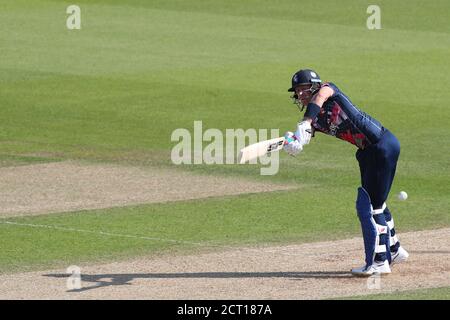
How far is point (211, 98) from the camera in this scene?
26812mm

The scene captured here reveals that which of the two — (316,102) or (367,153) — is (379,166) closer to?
(367,153)

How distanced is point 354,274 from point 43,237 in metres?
4.13

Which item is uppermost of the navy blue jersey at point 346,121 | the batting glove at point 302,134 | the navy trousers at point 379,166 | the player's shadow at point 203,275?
the navy blue jersey at point 346,121

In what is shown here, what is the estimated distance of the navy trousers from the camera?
14219 millimetres

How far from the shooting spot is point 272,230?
16594 mm

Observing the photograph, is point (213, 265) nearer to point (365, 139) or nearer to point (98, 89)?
point (365, 139)

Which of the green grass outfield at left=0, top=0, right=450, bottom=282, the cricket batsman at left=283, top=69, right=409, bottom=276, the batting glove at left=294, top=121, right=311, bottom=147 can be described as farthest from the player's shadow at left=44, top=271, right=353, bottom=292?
the batting glove at left=294, top=121, right=311, bottom=147

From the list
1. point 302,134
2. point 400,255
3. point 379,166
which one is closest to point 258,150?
point 302,134

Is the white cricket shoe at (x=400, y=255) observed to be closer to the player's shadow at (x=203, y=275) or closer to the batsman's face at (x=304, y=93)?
the player's shadow at (x=203, y=275)

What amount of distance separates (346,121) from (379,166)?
0.60 meters

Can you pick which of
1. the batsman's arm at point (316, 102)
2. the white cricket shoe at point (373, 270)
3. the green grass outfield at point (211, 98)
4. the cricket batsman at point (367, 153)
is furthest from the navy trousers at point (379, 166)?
the green grass outfield at point (211, 98)

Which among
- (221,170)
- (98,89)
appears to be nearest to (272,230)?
(221,170)

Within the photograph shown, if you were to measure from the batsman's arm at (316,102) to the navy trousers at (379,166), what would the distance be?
2.41 ft

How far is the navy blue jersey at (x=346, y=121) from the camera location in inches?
562
